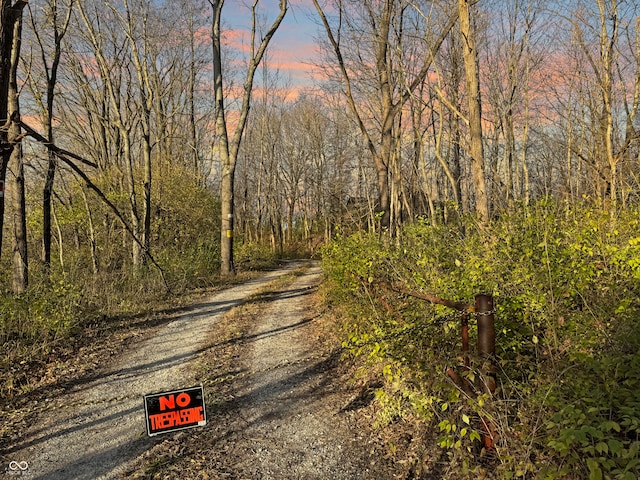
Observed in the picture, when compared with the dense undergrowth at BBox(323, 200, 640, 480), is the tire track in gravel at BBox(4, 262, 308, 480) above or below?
below

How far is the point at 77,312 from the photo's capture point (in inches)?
334

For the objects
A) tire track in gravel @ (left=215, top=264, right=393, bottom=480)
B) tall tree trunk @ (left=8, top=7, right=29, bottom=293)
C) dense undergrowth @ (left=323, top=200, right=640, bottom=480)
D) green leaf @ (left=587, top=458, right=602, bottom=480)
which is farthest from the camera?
tall tree trunk @ (left=8, top=7, right=29, bottom=293)

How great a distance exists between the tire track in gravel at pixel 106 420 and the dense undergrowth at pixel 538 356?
97.3 inches

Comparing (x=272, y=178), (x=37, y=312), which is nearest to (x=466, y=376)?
(x=37, y=312)

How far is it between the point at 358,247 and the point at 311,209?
32518 mm

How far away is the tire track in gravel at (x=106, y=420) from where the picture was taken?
3.80m

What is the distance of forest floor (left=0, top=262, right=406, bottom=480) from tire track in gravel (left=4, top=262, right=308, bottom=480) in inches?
0.5

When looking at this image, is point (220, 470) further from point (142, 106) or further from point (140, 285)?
point (142, 106)

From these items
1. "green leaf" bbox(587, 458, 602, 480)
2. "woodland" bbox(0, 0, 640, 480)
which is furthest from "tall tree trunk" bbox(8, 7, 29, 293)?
"green leaf" bbox(587, 458, 602, 480)

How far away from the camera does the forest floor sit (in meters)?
3.77

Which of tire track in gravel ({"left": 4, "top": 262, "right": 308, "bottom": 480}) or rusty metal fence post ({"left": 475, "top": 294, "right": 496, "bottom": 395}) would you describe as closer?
rusty metal fence post ({"left": 475, "top": 294, "right": 496, "bottom": 395})

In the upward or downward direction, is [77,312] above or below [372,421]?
above

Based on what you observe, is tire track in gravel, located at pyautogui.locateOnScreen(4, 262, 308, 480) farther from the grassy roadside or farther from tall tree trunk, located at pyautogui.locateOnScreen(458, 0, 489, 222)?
tall tree trunk, located at pyautogui.locateOnScreen(458, 0, 489, 222)

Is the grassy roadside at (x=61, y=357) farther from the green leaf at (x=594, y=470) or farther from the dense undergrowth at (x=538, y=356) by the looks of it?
the green leaf at (x=594, y=470)
